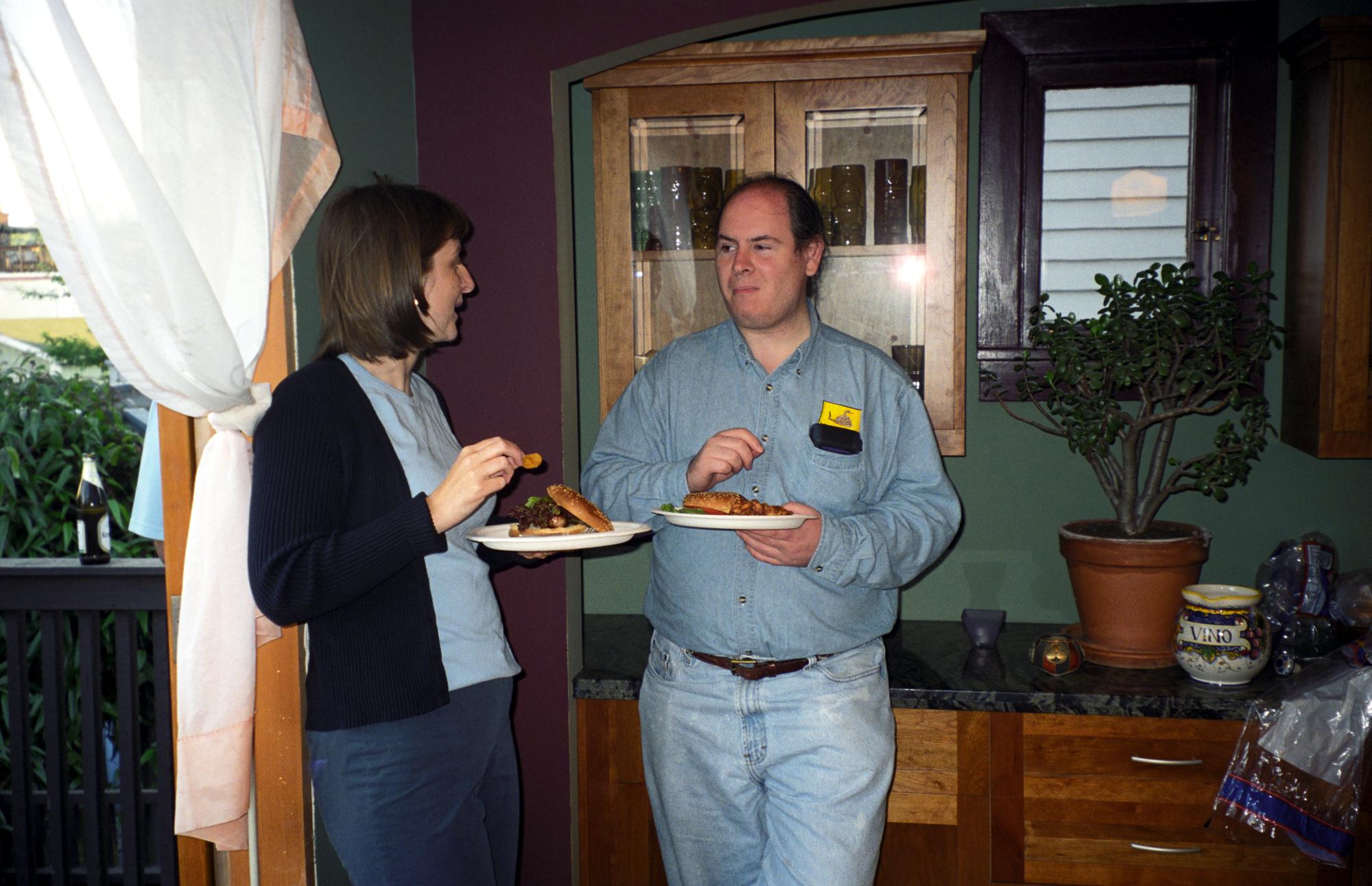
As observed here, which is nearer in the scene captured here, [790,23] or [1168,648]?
[1168,648]

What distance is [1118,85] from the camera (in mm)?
2541

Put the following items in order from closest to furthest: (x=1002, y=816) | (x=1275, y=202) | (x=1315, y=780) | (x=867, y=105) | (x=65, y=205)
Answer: (x=65, y=205) < (x=1315, y=780) < (x=1002, y=816) < (x=867, y=105) < (x=1275, y=202)

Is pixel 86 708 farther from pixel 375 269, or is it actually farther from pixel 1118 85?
pixel 1118 85

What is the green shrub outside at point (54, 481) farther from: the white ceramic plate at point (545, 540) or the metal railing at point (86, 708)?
the white ceramic plate at point (545, 540)

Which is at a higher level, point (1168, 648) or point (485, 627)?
point (485, 627)

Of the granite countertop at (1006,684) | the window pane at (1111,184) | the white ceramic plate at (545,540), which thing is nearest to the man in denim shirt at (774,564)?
the white ceramic plate at (545,540)

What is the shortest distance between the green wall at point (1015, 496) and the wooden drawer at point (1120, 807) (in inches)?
25.0

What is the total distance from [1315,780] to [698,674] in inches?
51.7

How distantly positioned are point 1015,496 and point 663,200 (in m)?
1.24

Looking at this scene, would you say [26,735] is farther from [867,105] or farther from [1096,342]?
[1096,342]

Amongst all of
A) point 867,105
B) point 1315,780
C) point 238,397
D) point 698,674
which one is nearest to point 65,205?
point 238,397

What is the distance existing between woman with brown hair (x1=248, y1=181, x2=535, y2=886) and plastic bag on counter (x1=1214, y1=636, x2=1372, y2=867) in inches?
61.5

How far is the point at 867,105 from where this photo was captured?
7.89 ft

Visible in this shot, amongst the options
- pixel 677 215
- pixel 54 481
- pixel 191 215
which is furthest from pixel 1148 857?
pixel 54 481
